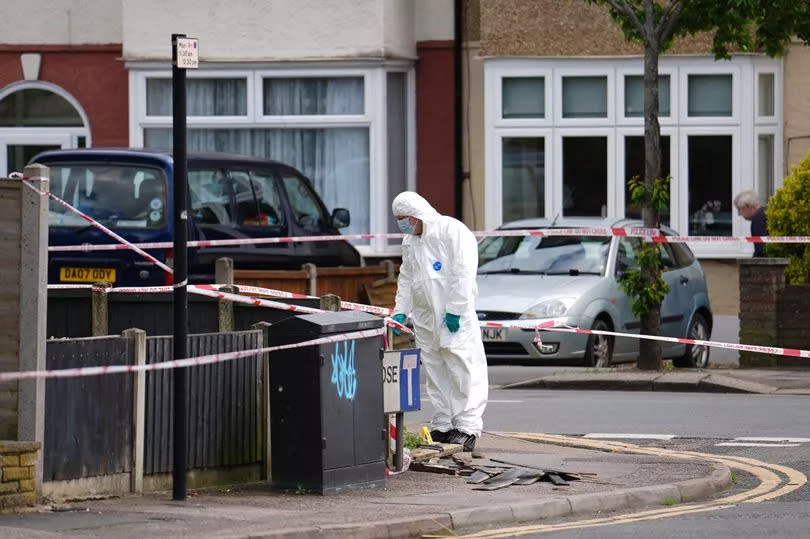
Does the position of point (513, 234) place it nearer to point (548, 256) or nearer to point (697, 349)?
point (548, 256)

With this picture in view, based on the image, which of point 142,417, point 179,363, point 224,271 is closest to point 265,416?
point 142,417

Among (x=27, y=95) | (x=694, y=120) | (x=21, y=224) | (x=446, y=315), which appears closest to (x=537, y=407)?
(x=446, y=315)

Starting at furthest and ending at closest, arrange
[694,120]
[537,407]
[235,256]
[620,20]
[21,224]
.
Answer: [694,120] → [620,20] → [235,256] → [537,407] → [21,224]

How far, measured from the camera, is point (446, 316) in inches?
466

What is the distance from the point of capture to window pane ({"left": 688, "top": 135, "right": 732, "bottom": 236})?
24.8m

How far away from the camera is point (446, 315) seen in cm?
1185

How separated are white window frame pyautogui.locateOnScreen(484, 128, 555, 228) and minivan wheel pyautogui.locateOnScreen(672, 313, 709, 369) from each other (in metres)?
5.19

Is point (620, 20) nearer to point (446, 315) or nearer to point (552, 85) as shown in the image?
point (552, 85)

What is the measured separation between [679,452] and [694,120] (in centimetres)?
1259

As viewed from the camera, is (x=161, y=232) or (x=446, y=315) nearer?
(x=446, y=315)

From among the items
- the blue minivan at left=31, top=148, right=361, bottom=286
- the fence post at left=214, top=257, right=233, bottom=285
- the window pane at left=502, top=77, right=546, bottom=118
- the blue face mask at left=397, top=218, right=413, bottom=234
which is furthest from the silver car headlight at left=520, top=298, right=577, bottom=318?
the window pane at left=502, top=77, right=546, bottom=118

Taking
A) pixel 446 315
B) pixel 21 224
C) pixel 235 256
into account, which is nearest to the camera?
pixel 21 224

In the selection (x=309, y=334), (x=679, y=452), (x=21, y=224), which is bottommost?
(x=679, y=452)

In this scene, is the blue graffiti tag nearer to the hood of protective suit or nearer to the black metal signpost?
the black metal signpost
